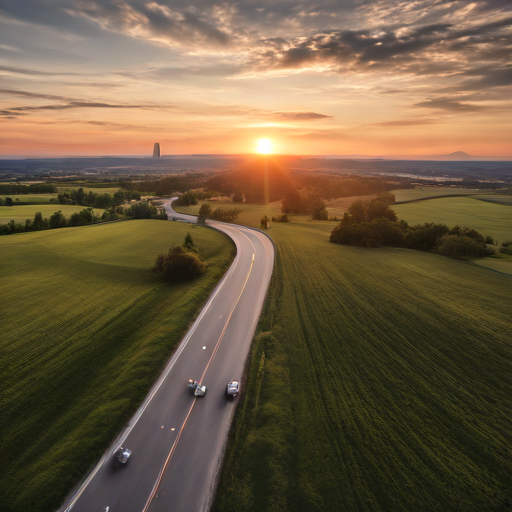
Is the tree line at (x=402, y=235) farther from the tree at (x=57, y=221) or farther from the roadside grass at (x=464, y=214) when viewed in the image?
the tree at (x=57, y=221)

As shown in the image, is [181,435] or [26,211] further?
[26,211]

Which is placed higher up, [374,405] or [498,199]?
[498,199]

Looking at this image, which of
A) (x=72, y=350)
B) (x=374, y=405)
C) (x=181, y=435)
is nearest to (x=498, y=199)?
(x=374, y=405)

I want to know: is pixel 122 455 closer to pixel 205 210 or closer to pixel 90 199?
pixel 205 210

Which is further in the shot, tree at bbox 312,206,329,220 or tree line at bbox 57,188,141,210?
tree line at bbox 57,188,141,210

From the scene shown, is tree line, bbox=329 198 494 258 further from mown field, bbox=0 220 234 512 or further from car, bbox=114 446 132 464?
car, bbox=114 446 132 464

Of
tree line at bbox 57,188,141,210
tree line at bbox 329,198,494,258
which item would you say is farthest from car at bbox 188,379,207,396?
tree line at bbox 57,188,141,210

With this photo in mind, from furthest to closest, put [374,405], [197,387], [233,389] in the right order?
[197,387] → [233,389] → [374,405]
